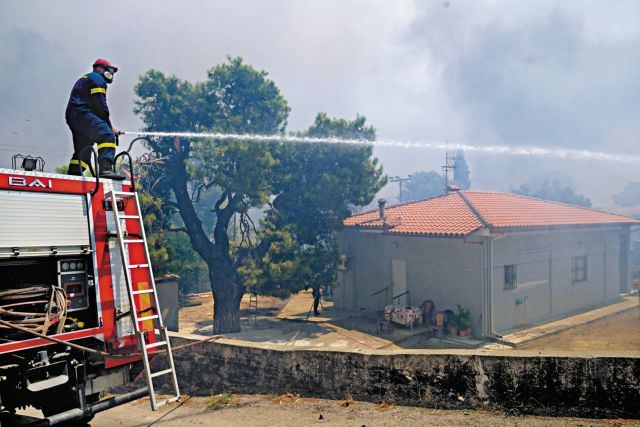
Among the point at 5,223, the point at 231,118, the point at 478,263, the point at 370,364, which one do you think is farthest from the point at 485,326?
the point at 5,223

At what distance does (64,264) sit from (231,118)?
10.9 meters

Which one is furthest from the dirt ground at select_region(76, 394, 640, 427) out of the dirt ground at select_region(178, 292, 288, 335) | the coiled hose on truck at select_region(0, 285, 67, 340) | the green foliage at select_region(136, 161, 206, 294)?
the dirt ground at select_region(178, 292, 288, 335)

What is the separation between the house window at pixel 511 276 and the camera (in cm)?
1456

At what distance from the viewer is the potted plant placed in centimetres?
1365

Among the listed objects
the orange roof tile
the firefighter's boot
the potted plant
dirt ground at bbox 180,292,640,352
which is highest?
the firefighter's boot

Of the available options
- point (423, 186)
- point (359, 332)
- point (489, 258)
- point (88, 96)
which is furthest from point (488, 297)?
point (423, 186)

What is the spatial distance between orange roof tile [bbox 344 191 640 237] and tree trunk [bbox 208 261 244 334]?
538 centimetres

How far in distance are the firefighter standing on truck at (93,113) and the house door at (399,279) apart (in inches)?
476

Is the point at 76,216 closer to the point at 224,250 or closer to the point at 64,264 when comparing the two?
the point at 64,264

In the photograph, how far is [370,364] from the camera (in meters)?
6.07

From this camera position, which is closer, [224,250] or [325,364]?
[325,364]

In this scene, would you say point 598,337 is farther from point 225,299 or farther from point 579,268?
point 225,299

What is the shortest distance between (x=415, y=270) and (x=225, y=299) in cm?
683

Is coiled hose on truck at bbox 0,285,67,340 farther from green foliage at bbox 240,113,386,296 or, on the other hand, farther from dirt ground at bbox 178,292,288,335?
dirt ground at bbox 178,292,288,335
